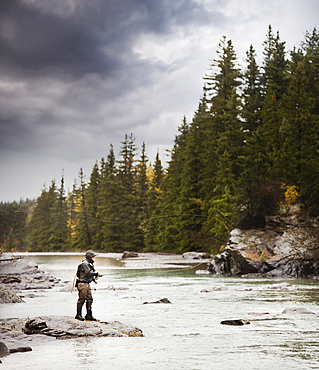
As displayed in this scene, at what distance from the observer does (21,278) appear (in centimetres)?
2277

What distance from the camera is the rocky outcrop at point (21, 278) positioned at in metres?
20.2

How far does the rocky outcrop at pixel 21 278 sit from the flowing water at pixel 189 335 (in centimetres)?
347

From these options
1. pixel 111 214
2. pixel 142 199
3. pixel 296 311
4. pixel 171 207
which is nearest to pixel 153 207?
pixel 142 199

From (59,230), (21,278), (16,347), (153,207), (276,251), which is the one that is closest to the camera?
(16,347)

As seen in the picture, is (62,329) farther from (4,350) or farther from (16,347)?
(4,350)

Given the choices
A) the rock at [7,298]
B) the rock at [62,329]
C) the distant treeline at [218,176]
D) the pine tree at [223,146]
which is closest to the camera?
the rock at [62,329]

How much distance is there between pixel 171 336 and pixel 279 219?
21.4m

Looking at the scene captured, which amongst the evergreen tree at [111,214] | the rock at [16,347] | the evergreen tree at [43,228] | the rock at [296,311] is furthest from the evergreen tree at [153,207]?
the rock at [16,347]

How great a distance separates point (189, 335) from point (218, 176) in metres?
33.8

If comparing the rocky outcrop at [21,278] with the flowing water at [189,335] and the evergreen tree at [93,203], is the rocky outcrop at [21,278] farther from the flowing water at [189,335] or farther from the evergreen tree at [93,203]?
the evergreen tree at [93,203]

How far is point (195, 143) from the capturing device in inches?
2014

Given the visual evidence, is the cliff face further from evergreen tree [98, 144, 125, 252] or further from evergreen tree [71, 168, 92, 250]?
evergreen tree [71, 168, 92, 250]

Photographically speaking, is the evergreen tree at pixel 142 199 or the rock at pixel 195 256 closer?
the rock at pixel 195 256

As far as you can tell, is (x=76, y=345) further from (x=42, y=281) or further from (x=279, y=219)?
(x=279, y=219)
